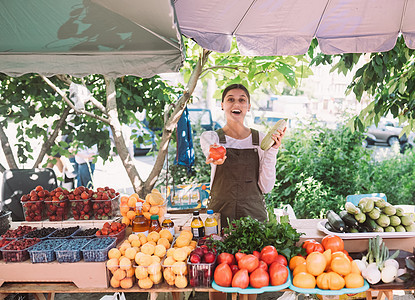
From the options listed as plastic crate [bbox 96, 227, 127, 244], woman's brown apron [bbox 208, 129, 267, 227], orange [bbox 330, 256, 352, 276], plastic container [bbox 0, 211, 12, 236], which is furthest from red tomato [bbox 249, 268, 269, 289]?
plastic container [bbox 0, 211, 12, 236]

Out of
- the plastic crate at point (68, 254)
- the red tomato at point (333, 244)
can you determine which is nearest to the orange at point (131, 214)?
the plastic crate at point (68, 254)

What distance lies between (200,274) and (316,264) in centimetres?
74

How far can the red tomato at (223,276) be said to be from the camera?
217 cm

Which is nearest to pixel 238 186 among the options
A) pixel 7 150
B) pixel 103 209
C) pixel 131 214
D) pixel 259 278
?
pixel 131 214

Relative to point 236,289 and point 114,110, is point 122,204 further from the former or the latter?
point 114,110

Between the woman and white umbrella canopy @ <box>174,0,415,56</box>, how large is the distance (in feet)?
1.77

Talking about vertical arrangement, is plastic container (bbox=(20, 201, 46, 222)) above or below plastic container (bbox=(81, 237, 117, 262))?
above

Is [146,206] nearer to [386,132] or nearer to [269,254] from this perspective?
[269,254]

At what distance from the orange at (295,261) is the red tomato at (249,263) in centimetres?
27

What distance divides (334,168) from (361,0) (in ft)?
13.3

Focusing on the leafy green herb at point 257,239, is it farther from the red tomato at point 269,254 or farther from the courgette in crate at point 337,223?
the courgette in crate at point 337,223

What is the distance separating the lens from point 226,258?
2.28m

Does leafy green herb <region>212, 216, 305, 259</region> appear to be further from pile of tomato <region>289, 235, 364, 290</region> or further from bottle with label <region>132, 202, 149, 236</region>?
bottle with label <region>132, 202, 149, 236</region>

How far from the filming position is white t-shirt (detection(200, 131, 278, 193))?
3.39 metres
